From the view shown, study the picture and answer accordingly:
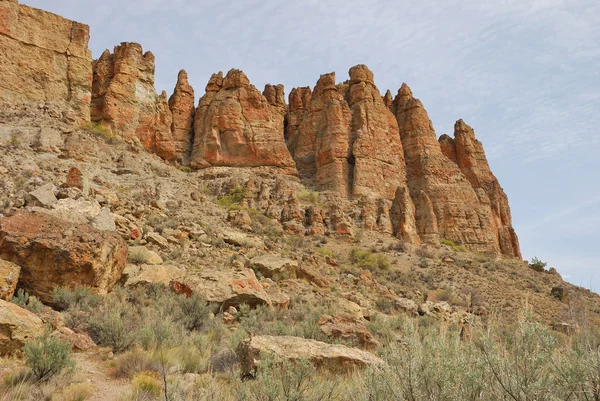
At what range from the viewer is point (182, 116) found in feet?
124

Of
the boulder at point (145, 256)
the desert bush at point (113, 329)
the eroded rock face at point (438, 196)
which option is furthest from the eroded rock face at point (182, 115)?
the desert bush at point (113, 329)

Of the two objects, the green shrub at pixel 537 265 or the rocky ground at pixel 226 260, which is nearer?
the rocky ground at pixel 226 260

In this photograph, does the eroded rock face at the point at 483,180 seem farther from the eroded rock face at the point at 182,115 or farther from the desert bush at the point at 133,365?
the desert bush at the point at 133,365

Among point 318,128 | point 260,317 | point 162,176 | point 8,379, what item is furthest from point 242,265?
point 318,128

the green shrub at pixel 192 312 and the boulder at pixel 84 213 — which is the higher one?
the boulder at pixel 84 213

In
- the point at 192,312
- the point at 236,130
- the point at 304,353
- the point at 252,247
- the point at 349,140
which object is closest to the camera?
the point at 304,353

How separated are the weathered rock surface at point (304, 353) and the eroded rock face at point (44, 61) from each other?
86.0ft

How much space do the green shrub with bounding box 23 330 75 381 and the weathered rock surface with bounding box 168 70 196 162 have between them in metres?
31.2

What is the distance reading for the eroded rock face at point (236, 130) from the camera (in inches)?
1383

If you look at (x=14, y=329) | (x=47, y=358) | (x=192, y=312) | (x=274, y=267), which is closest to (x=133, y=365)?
(x=47, y=358)

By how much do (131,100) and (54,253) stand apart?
91.4 ft

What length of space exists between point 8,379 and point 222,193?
1046 inches

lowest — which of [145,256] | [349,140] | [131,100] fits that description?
[145,256]

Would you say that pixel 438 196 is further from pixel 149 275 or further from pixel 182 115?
pixel 149 275
